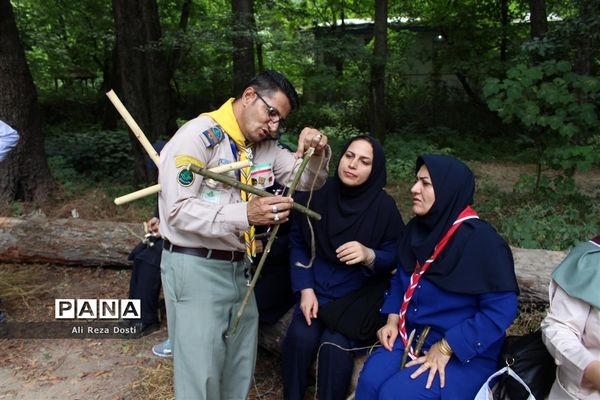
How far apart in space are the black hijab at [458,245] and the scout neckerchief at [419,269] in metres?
0.02

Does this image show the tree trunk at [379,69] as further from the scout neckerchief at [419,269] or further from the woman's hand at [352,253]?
the scout neckerchief at [419,269]

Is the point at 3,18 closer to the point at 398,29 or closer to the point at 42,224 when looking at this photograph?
the point at 42,224

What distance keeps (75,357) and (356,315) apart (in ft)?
7.55

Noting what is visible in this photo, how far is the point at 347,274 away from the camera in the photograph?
2934 mm

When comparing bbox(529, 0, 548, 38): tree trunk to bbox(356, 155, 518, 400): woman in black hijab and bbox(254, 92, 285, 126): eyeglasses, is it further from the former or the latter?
bbox(254, 92, 285, 126): eyeglasses

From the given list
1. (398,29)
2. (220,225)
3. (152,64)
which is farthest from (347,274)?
(398,29)

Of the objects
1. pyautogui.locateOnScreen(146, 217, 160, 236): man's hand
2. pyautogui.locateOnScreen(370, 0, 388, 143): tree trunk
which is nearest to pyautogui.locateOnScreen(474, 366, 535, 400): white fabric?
pyautogui.locateOnScreen(146, 217, 160, 236): man's hand

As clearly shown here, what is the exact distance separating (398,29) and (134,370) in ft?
50.8

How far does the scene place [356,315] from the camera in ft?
9.03

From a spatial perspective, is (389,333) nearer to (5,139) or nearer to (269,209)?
(269,209)

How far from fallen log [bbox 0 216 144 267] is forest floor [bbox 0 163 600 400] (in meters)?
0.13

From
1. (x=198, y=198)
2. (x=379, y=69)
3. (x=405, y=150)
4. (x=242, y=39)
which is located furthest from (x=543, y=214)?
(x=379, y=69)

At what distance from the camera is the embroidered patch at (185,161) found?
80.4 inches

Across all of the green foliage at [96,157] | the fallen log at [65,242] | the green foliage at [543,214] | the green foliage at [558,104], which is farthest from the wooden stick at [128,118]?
the green foliage at [96,157]
